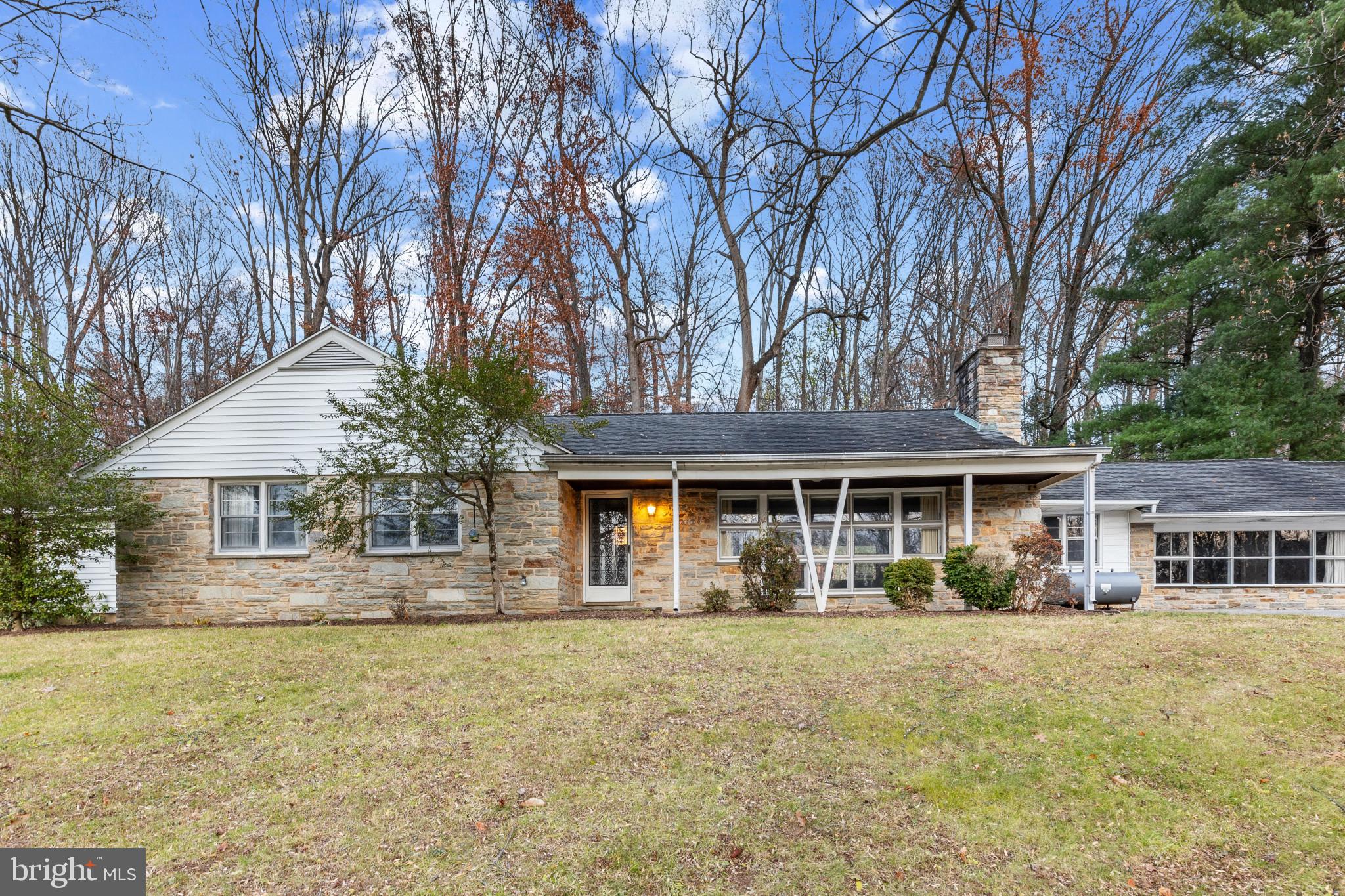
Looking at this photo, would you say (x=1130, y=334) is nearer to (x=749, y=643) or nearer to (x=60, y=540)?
(x=749, y=643)

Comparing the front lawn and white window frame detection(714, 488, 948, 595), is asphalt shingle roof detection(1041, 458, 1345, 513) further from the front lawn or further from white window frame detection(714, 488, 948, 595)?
the front lawn

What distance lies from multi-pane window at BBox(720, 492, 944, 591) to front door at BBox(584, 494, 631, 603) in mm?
1663

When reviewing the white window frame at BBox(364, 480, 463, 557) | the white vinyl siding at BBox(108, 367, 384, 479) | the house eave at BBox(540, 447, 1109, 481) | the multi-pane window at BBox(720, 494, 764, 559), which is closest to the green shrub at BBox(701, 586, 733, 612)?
the multi-pane window at BBox(720, 494, 764, 559)

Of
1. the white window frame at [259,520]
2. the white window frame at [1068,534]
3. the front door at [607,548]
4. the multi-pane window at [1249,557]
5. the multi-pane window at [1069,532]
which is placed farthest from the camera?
the multi-pane window at [1069,532]

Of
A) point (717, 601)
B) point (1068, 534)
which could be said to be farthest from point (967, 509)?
point (1068, 534)

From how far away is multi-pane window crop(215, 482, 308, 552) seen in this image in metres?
11.3

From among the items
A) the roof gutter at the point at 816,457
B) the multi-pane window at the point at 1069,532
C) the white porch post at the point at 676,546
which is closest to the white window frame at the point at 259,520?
the roof gutter at the point at 816,457

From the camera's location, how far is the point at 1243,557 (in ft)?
47.7

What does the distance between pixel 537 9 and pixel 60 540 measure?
1658cm

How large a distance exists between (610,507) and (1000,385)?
7152 mm

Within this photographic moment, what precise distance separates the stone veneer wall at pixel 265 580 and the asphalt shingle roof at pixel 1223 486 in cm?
1150

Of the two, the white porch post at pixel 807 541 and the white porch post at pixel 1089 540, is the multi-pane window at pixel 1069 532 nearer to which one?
the white porch post at pixel 1089 540

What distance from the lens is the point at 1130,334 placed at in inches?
813

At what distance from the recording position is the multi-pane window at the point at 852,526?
39.9 feet
